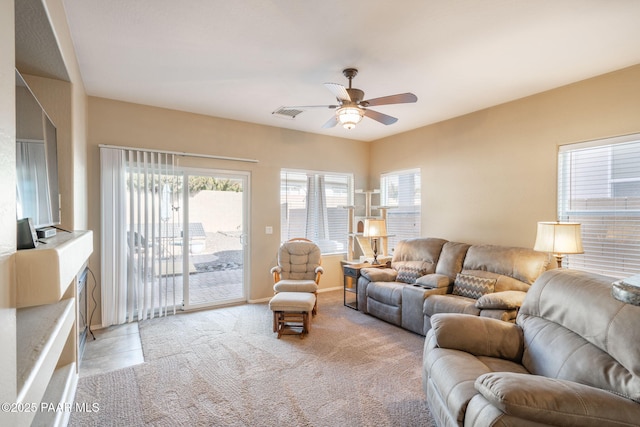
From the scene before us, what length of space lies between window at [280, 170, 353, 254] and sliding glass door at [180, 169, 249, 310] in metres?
0.76

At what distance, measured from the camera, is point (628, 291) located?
2.51ft

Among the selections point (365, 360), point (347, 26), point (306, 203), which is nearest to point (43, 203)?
point (347, 26)

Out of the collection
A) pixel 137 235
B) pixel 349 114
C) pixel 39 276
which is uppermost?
pixel 349 114

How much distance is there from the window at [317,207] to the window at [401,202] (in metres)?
0.72

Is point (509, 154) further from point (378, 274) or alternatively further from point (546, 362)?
point (546, 362)

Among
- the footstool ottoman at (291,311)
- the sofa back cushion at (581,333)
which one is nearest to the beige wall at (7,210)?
the sofa back cushion at (581,333)

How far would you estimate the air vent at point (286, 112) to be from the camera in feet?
13.1

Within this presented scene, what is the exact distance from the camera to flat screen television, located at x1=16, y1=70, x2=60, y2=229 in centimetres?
138

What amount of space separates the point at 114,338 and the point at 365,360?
2.85m

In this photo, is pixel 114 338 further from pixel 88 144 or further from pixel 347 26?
pixel 347 26

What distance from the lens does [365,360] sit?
9.78 ft

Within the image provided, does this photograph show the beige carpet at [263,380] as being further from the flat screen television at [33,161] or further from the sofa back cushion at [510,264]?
the flat screen television at [33,161]

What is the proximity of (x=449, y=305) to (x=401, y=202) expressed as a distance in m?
2.48

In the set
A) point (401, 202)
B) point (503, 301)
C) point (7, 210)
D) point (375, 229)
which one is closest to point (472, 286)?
point (503, 301)
